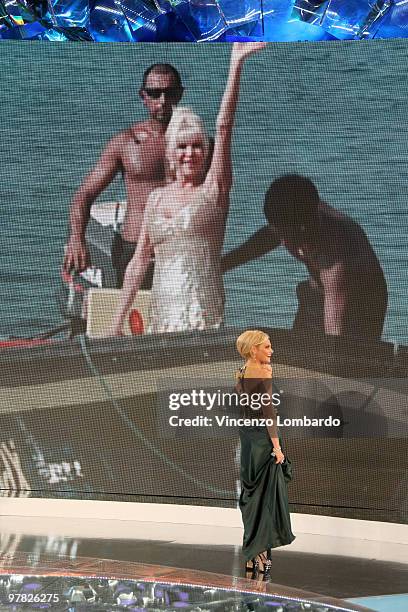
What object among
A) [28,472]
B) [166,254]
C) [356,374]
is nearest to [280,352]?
[356,374]

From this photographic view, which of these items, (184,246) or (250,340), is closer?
(250,340)

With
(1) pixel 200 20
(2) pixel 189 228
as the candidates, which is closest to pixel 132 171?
(2) pixel 189 228

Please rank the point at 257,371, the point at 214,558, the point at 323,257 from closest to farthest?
the point at 257,371 < the point at 214,558 < the point at 323,257

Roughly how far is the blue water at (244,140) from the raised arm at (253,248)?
0.05m

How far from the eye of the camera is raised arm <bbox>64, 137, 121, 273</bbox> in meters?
7.11

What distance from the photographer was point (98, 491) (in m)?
7.06

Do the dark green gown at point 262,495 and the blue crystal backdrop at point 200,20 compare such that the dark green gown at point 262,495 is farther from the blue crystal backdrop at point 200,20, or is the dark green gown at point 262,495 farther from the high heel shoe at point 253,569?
the blue crystal backdrop at point 200,20

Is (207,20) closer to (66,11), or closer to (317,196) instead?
(66,11)

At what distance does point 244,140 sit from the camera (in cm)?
702

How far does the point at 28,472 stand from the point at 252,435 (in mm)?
2770

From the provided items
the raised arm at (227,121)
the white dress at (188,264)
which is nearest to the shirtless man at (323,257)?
the white dress at (188,264)

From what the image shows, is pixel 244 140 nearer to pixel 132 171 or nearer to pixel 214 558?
pixel 132 171

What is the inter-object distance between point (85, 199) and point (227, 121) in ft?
3.76

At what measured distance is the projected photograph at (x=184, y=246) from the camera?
22.3 feet
